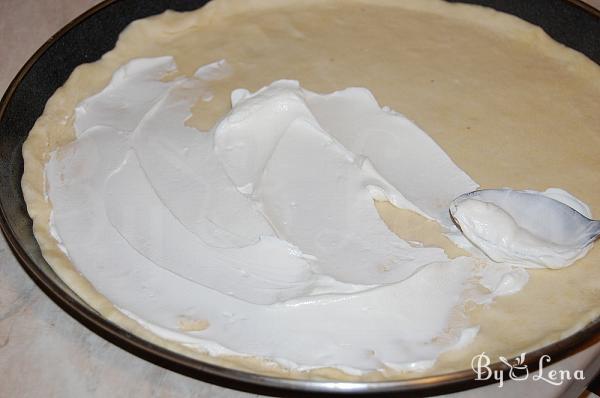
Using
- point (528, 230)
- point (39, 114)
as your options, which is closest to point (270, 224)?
point (528, 230)

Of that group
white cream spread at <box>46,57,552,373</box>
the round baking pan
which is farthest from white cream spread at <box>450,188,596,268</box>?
the round baking pan

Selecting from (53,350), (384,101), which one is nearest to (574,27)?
(384,101)

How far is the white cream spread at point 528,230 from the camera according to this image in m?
1.26

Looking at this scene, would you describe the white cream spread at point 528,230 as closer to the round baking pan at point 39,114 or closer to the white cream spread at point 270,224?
the white cream spread at point 270,224

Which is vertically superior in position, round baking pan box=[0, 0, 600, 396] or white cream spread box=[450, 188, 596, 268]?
white cream spread box=[450, 188, 596, 268]

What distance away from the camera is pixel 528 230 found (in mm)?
1277

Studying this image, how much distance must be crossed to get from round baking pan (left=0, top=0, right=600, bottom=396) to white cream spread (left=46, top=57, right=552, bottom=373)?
0.08 m

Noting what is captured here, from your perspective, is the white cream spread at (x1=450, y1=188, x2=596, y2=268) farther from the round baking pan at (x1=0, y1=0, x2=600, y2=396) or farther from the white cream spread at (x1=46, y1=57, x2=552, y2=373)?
the round baking pan at (x1=0, y1=0, x2=600, y2=396)

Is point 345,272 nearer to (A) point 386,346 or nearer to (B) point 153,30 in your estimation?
(A) point 386,346

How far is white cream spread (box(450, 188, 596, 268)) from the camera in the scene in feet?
4.12

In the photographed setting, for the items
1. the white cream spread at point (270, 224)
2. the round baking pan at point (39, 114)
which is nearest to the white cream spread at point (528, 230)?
the white cream spread at point (270, 224)

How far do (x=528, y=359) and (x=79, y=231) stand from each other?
0.78 meters

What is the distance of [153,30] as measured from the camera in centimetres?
174

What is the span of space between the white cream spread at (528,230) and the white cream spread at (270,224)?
37 millimetres
